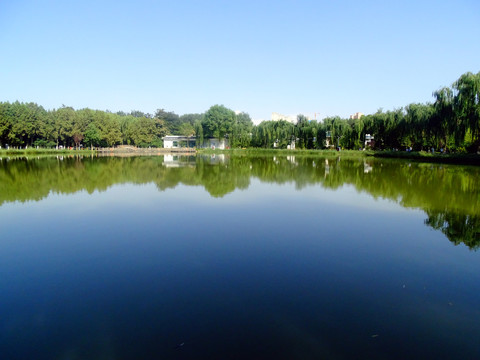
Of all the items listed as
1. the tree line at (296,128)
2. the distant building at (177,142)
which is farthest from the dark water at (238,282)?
the distant building at (177,142)

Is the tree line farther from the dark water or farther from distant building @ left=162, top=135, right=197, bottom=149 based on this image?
the dark water

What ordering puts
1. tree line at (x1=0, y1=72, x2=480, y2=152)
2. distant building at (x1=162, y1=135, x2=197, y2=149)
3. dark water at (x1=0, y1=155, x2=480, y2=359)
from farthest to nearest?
distant building at (x1=162, y1=135, x2=197, y2=149), tree line at (x1=0, y1=72, x2=480, y2=152), dark water at (x1=0, y1=155, x2=480, y2=359)

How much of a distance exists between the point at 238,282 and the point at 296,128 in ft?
151

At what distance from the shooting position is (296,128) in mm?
48094

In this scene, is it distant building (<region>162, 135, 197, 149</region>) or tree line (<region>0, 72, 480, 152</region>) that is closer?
tree line (<region>0, 72, 480, 152</region>)

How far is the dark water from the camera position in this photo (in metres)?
2.80

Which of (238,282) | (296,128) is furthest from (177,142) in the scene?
(238,282)

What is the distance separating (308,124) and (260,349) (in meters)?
46.4


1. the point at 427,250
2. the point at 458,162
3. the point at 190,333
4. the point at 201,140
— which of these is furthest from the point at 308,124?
the point at 190,333

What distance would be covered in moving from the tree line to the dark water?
69.0 feet

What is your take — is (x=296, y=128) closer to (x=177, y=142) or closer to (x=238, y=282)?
(x=177, y=142)

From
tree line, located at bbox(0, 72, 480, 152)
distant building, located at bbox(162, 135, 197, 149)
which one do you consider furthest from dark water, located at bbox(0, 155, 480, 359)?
distant building, located at bbox(162, 135, 197, 149)

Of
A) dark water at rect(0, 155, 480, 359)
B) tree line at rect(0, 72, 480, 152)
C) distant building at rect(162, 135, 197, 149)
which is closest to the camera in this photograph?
dark water at rect(0, 155, 480, 359)

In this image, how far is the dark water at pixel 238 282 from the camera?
2801 mm
